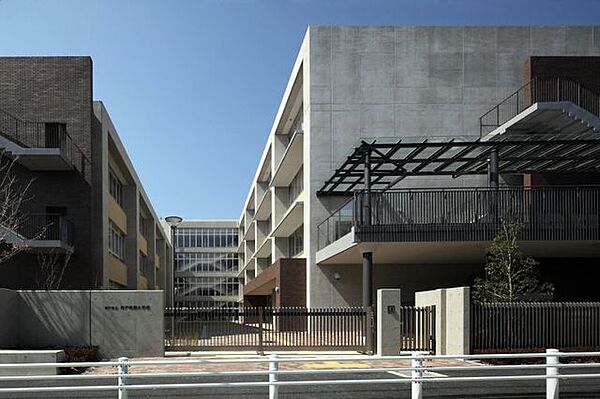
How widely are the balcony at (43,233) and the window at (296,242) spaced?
16.5 meters

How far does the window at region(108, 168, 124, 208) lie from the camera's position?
39506mm

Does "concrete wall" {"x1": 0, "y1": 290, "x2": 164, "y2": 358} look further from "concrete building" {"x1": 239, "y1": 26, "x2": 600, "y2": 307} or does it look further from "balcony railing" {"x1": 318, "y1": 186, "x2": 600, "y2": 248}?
"concrete building" {"x1": 239, "y1": 26, "x2": 600, "y2": 307}

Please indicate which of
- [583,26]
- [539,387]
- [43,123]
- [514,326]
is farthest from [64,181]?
[583,26]

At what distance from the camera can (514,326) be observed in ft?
63.5

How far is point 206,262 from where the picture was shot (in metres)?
98.1

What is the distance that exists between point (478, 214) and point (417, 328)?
15.4ft

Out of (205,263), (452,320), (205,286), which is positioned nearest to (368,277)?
(452,320)

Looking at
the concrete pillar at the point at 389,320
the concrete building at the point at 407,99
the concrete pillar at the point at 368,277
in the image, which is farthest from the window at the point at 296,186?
the concrete pillar at the point at 389,320

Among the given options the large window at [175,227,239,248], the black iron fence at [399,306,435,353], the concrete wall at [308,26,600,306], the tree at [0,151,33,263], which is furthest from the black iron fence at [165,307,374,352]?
the large window at [175,227,239,248]

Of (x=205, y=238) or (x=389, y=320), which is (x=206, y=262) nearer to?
(x=205, y=238)

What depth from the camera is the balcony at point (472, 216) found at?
22.3 metres

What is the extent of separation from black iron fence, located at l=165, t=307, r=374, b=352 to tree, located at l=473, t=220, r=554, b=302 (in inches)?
148

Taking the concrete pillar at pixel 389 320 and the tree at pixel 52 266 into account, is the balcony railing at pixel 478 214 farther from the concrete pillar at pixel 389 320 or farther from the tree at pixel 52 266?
the tree at pixel 52 266

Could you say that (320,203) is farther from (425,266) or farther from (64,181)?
(64,181)
